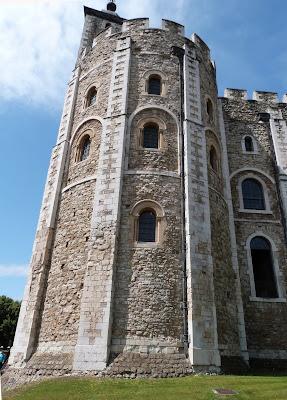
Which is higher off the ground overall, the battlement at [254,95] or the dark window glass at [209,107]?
the battlement at [254,95]

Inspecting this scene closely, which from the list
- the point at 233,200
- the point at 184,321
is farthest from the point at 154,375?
the point at 233,200

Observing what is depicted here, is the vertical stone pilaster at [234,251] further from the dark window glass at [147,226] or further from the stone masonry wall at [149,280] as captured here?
the dark window glass at [147,226]

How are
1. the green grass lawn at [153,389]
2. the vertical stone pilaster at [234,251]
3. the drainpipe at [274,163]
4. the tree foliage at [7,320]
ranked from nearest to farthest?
the green grass lawn at [153,389] → the vertical stone pilaster at [234,251] → the drainpipe at [274,163] → the tree foliage at [7,320]

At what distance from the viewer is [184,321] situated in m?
11.0

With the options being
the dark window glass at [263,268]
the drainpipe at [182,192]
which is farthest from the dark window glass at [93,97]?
the dark window glass at [263,268]

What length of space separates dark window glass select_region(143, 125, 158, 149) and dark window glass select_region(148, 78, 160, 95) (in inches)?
77.5

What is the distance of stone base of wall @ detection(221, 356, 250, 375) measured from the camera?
1121 centimetres

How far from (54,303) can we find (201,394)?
618 centimetres

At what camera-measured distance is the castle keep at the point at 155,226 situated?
35.6ft

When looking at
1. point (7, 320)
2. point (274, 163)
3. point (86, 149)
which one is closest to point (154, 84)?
point (86, 149)

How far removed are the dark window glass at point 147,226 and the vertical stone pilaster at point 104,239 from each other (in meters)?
0.94

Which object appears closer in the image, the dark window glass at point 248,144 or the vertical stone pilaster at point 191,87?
the vertical stone pilaster at point 191,87

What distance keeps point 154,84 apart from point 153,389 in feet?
41.0

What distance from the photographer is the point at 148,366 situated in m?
10.0
